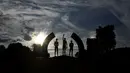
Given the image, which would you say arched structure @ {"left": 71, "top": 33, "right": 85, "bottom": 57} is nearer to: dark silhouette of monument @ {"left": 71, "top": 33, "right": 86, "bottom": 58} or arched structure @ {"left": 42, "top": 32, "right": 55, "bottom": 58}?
dark silhouette of monument @ {"left": 71, "top": 33, "right": 86, "bottom": 58}

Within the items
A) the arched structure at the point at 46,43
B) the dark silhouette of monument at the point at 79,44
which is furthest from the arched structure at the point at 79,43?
the arched structure at the point at 46,43

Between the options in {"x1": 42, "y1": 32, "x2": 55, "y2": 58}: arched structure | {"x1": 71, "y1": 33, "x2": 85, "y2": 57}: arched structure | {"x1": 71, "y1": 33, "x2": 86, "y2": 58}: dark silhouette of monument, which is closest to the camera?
{"x1": 71, "y1": 33, "x2": 86, "y2": 58}: dark silhouette of monument

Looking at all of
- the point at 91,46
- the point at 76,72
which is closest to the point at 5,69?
the point at 76,72

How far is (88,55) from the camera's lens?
83.4 feet

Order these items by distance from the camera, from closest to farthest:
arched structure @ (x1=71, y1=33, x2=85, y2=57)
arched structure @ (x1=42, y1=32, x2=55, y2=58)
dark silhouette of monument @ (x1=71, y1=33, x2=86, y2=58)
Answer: dark silhouette of monument @ (x1=71, y1=33, x2=86, y2=58) → arched structure @ (x1=71, y1=33, x2=85, y2=57) → arched structure @ (x1=42, y1=32, x2=55, y2=58)

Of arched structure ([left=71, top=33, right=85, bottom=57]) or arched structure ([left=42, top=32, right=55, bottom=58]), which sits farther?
arched structure ([left=42, top=32, right=55, bottom=58])

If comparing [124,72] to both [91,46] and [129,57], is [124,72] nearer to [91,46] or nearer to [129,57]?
[129,57]

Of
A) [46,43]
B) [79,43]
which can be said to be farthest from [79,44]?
[46,43]

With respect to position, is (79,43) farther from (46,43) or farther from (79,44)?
(46,43)

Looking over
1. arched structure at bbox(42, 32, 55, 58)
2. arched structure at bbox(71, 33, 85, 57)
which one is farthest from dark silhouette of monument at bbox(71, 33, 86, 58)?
arched structure at bbox(42, 32, 55, 58)

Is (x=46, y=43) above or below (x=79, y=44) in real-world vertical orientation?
above

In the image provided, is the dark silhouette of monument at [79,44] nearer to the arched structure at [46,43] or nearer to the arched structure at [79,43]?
the arched structure at [79,43]

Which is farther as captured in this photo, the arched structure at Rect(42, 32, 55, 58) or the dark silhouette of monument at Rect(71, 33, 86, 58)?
the arched structure at Rect(42, 32, 55, 58)

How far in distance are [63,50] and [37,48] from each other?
4.79 m
